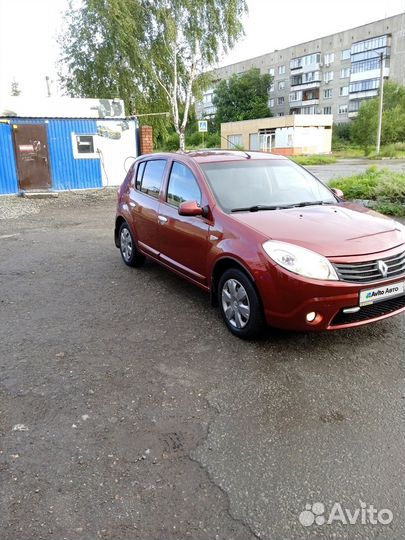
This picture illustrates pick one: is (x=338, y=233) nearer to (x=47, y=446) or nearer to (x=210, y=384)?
(x=210, y=384)

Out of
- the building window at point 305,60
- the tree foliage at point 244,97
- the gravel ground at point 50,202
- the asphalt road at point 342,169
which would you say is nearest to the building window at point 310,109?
the tree foliage at point 244,97

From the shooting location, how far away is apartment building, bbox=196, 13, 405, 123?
6894 cm

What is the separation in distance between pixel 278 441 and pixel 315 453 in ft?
0.76

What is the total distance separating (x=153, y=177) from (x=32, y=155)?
11.6 metres

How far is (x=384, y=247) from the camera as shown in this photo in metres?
3.78

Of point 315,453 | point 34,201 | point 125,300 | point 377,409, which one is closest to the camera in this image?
point 315,453

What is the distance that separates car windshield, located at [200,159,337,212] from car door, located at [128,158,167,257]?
37.2 inches

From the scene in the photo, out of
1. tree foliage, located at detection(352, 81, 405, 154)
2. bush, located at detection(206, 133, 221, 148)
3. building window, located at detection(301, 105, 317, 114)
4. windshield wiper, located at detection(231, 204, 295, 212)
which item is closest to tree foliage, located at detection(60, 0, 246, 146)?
windshield wiper, located at detection(231, 204, 295, 212)

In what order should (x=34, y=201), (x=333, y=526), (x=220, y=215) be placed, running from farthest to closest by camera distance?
(x=34, y=201)
(x=220, y=215)
(x=333, y=526)

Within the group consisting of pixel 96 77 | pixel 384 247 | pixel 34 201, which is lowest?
pixel 34 201

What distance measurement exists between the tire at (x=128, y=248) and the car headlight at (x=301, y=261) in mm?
3153

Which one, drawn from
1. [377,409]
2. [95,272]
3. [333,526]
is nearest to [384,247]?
[377,409]

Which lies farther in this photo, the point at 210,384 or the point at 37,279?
the point at 37,279

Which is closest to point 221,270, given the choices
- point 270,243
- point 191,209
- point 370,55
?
point 191,209
